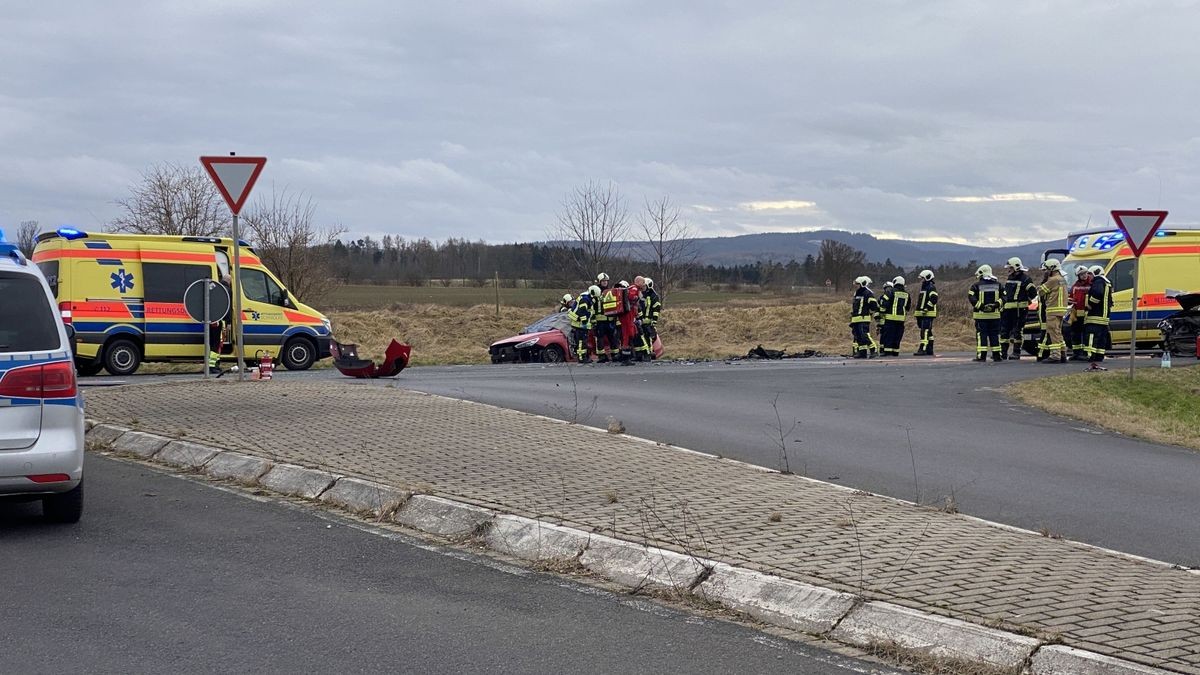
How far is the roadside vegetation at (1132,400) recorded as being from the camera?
14.1 meters

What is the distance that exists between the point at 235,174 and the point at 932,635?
10.4 metres

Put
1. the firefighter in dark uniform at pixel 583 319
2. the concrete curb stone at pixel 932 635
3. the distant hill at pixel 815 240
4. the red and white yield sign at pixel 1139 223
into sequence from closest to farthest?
1. the concrete curb stone at pixel 932 635
2. the red and white yield sign at pixel 1139 223
3. the firefighter in dark uniform at pixel 583 319
4. the distant hill at pixel 815 240

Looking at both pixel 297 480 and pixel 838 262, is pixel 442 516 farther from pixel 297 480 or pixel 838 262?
pixel 838 262

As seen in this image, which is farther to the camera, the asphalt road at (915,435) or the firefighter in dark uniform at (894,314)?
the firefighter in dark uniform at (894,314)

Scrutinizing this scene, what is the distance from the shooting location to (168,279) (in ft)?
72.3

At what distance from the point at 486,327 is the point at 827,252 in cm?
2798

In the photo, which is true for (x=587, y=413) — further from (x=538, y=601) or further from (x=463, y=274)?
(x=463, y=274)

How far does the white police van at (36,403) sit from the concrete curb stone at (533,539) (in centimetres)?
276

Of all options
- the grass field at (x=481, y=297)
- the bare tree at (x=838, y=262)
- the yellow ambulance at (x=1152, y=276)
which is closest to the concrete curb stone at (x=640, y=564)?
the yellow ambulance at (x=1152, y=276)

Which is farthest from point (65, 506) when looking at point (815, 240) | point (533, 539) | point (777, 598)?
point (815, 240)

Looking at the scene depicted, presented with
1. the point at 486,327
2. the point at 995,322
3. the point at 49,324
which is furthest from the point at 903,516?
the point at 486,327

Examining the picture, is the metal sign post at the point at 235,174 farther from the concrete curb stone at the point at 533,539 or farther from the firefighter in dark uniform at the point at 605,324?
the firefighter in dark uniform at the point at 605,324

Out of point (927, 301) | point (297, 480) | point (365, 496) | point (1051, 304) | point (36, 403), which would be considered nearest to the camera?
point (36, 403)

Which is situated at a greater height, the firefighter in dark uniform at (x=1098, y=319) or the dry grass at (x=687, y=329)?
the firefighter in dark uniform at (x=1098, y=319)
